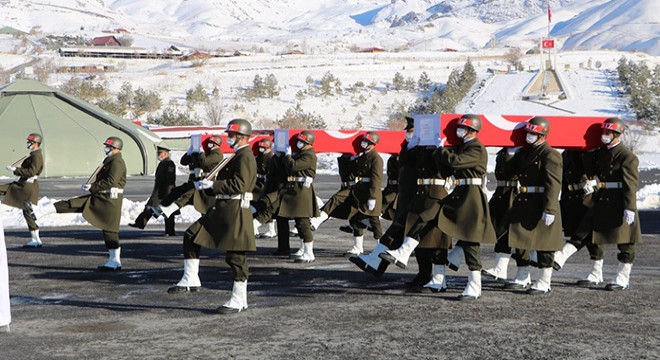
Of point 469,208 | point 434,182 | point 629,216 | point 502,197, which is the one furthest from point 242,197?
point 629,216

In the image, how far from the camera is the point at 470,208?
33.1 ft

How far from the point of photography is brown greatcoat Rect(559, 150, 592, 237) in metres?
11.2

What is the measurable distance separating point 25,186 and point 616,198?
32.5 ft

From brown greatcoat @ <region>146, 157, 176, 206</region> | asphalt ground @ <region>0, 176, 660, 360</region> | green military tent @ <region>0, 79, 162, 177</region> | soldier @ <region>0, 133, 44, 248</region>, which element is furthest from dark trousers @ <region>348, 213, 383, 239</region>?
green military tent @ <region>0, 79, 162, 177</region>

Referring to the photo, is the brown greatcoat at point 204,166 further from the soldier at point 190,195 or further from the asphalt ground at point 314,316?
the asphalt ground at point 314,316

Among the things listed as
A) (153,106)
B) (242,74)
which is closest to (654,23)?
(242,74)

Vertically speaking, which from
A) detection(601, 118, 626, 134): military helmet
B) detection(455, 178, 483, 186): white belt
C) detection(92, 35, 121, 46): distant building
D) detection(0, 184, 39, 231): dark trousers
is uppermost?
detection(601, 118, 626, 134): military helmet

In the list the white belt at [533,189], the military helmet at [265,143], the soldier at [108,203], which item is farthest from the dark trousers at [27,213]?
the white belt at [533,189]

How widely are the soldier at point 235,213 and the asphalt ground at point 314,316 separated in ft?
1.79

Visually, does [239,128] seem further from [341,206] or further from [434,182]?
[341,206]

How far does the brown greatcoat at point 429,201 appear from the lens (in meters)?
10.3

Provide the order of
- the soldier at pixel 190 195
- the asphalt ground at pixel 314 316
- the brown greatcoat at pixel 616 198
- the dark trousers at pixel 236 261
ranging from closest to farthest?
the asphalt ground at pixel 314 316 → the dark trousers at pixel 236 261 → the brown greatcoat at pixel 616 198 → the soldier at pixel 190 195

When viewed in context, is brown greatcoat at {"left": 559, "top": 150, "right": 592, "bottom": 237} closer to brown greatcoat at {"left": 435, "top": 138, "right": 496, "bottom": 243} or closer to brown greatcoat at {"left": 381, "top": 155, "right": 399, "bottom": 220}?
brown greatcoat at {"left": 435, "top": 138, "right": 496, "bottom": 243}

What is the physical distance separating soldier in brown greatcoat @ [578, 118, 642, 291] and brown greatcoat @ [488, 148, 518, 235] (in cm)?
104
